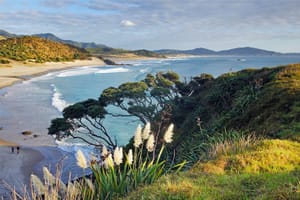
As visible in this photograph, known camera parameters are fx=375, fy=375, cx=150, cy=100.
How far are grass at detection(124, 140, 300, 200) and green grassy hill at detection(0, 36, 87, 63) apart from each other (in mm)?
90522

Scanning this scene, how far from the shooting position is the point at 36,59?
99812 millimetres

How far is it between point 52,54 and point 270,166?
119478mm

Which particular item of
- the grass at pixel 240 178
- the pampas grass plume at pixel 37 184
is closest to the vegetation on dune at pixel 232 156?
the grass at pixel 240 178

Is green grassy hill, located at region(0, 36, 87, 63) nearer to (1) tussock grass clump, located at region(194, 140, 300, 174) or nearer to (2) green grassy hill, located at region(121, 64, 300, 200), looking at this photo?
(2) green grassy hill, located at region(121, 64, 300, 200)

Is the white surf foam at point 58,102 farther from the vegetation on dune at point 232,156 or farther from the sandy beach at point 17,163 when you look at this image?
the vegetation on dune at point 232,156

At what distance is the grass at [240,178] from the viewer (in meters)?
4.15

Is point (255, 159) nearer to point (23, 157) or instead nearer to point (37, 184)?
point (37, 184)

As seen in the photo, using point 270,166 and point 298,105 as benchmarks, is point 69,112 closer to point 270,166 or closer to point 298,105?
point 298,105

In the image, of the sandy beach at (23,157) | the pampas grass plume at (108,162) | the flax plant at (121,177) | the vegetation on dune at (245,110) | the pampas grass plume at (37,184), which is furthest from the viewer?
the sandy beach at (23,157)

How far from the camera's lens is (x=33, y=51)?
11275 centimetres

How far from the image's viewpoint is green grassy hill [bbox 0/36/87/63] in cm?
9731

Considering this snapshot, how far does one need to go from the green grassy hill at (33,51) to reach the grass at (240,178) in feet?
297

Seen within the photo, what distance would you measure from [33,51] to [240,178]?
114852 mm

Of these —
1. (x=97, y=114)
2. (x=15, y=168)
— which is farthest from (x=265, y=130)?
(x=15, y=168)
